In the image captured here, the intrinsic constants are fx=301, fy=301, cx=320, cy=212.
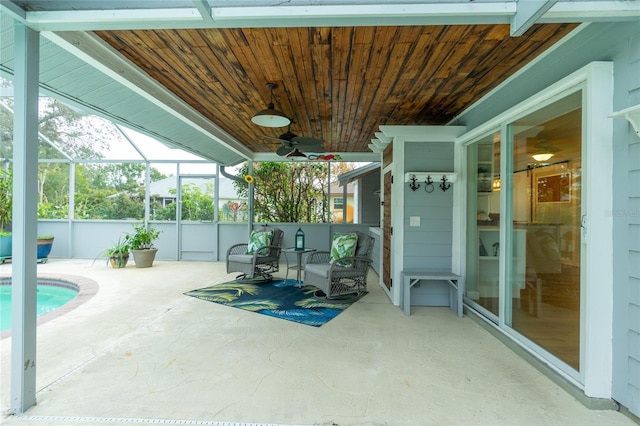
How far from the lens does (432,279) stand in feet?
12.2

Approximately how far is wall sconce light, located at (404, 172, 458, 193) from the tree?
3764 millimetres

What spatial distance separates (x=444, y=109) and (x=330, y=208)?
4052 mm

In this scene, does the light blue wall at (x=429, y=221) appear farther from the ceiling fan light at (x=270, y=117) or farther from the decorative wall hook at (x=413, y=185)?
the ceiling fan light at (x=270, y=117)

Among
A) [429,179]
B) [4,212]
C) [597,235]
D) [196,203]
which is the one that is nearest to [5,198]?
[4,212]

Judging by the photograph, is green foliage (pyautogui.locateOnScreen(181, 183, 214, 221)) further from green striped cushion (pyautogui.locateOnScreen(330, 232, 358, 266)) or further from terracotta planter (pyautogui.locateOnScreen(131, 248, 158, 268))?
green striped cushion (pyautogui.locateOnScreen(330, 232, 358, 266))

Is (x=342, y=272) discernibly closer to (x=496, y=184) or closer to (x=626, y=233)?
(x=496, y=184)

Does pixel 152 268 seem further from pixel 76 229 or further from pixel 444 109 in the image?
pixel 444 109

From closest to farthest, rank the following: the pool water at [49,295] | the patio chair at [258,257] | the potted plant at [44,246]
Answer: the pool water at [49,295], the patio chair at [258,257], the potted plant at [44,246]

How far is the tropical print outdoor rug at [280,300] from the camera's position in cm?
359

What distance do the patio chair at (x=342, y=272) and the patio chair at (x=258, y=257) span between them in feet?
3.16

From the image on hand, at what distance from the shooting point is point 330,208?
752 centimetres

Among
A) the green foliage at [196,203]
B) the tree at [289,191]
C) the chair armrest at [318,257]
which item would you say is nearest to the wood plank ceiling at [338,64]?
the chair armrest at [318,257]

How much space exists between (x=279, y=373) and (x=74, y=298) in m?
3.76

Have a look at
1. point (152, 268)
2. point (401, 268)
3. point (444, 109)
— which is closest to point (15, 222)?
point (401, 268)
